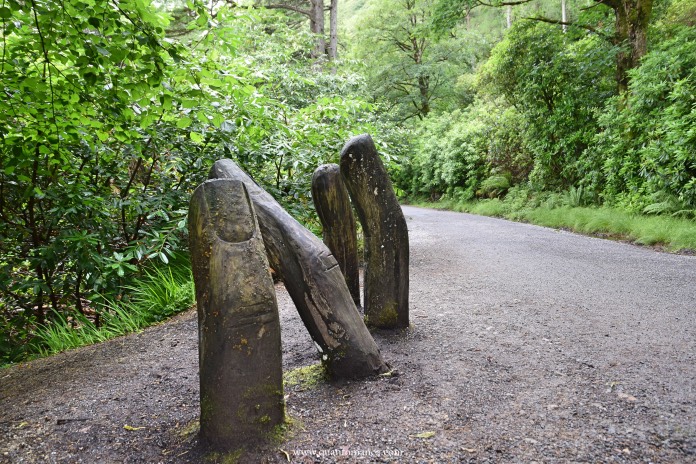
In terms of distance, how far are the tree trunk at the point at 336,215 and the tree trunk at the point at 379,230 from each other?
34cm

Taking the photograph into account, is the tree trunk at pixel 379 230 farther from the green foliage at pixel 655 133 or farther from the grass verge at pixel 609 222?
the green foliage at pixel 655 133

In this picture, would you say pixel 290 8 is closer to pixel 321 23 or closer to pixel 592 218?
pixel 321 23

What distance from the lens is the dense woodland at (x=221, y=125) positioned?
Result: 281 centimetres

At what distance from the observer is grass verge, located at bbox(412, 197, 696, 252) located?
20.0ft

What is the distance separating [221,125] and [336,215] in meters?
1.43

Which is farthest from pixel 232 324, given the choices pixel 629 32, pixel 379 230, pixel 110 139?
pixel 629 32

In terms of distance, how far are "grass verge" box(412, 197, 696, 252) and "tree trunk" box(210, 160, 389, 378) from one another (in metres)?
5.59

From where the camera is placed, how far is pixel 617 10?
29.9ft

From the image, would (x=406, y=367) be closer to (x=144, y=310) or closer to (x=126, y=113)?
(x=126, y=113)

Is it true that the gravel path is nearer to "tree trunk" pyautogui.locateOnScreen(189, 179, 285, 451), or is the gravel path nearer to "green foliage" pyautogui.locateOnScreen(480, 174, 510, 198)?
"tree trunk" pyautogui.locateOnScreen(189, 179, 285, 451)

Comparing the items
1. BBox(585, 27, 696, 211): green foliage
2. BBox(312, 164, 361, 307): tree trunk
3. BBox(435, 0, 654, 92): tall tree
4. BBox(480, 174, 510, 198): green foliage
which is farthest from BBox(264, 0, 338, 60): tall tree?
BBox(312, 164, 361, 307): tree trunk

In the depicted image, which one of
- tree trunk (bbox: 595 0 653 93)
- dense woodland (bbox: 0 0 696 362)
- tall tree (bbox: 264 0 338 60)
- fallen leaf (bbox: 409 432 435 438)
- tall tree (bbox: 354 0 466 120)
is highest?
tall tree (bbox: 354 0 466 120)

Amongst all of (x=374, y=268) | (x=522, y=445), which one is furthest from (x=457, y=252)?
(x=522, y=445)

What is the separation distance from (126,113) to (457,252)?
4767 mm
